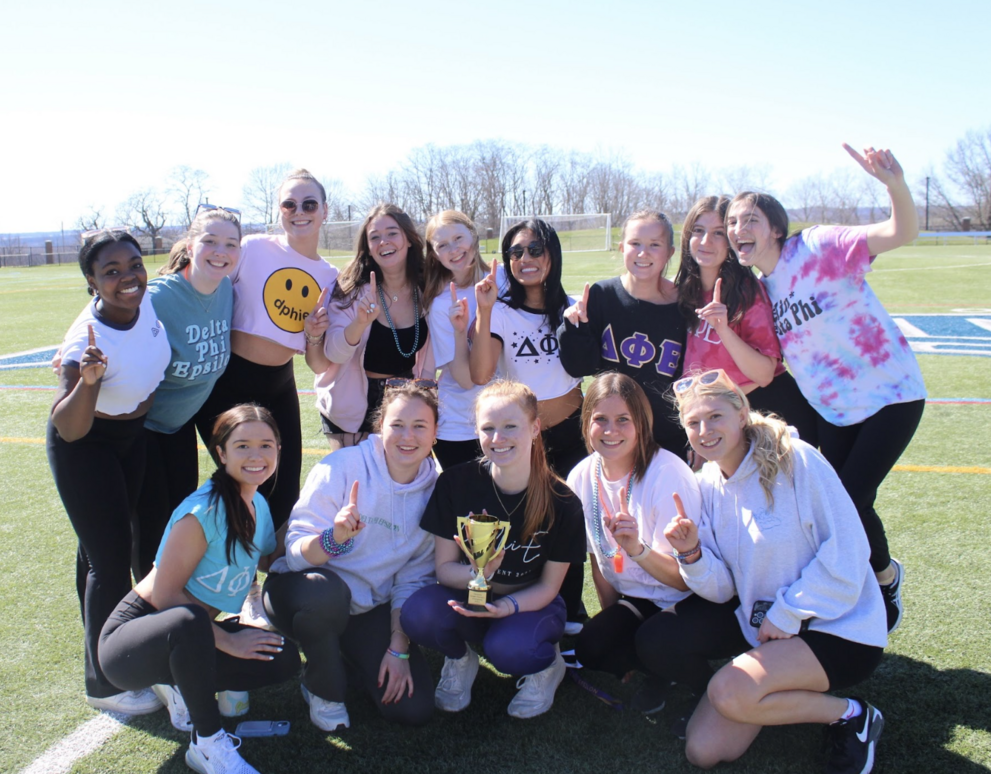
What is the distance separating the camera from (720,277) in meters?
3.51

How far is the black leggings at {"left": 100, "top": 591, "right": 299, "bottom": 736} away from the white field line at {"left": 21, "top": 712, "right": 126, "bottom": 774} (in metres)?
0.26

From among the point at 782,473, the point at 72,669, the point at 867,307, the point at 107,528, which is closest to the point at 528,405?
the point at 782,473

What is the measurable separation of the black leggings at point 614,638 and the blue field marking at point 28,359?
10.3 meters

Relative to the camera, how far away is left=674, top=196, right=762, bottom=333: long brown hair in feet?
11.3

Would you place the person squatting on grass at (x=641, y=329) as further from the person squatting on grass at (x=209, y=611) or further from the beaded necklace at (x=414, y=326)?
the person squatting on grass at (x=209, y=611)

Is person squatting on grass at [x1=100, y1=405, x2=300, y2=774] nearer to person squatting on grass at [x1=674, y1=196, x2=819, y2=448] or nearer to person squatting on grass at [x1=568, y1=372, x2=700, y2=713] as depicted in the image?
person squatting on grass at [x1=568, y1=372, x2=700, y2=713]

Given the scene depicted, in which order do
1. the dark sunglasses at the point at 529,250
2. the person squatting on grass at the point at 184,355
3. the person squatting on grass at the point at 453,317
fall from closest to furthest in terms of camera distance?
the person squatting on grass at the point at 184,355 → the dark sunglasses at the point at 529,250 → the person squatting on grass at the point at 453,317

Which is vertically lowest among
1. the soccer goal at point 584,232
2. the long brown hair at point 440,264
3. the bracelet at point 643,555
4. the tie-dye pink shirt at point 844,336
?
the bracelet at point 643,555

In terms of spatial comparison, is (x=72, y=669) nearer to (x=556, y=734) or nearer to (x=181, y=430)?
(x=181, y=430)

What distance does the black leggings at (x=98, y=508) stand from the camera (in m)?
2.90

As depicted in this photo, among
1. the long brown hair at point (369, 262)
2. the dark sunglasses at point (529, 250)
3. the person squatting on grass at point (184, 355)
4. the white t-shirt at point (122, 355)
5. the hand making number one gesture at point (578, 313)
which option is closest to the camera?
the white t-shirt at point (122, 355)

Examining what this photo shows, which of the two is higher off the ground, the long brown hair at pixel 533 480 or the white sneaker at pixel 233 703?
the long brown hair at pixel 533 480

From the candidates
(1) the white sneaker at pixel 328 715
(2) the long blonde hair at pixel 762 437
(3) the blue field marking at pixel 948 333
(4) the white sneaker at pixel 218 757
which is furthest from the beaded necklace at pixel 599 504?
(3) the blue field marking at pixel 948 333

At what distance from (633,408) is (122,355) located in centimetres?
196
